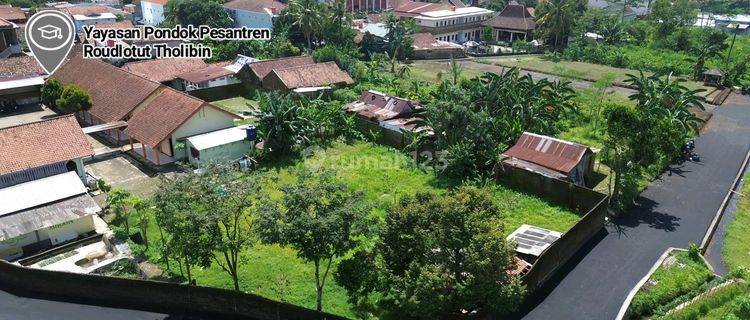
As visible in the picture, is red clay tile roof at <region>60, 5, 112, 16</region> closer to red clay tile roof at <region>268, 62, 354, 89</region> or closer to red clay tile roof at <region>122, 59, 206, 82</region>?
red clay tile roof at <region>122, 59, 206, 82</region>

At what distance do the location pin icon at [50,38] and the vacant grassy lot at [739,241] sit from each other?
175 ft

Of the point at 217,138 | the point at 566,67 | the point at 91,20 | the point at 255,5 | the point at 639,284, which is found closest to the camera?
the point at 639,284

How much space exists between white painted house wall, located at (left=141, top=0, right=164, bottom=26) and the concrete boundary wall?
235ft

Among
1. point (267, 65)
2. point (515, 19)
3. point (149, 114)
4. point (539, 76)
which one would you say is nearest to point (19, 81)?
point (149, 114)

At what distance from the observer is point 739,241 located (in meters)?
26.8

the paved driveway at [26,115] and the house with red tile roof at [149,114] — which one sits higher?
the house with red tile roof at [149,114]

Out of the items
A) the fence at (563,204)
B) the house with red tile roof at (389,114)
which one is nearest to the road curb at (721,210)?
the fence at (563,204)

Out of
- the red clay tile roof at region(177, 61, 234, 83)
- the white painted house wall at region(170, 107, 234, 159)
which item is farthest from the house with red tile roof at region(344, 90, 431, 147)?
the red clay tile roof at region(177, 61, 234, 83)

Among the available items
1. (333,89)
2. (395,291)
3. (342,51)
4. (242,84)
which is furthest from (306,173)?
(342,51)

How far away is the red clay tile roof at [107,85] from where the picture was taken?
4088 centimetres

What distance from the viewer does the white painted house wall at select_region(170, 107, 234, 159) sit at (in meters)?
36.6

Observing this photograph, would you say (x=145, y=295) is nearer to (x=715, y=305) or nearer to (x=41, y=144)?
(x=41, y=144)

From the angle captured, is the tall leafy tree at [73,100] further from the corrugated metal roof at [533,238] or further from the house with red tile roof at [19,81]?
the corrugated metal roof at [533,238]

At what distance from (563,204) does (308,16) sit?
40.3m
